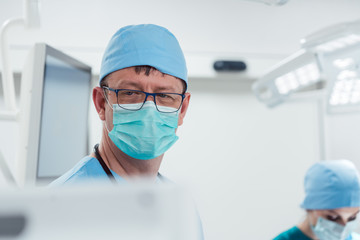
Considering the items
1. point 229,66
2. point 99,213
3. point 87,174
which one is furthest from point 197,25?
point 99,213

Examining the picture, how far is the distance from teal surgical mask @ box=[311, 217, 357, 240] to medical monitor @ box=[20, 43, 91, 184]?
1.12 metres

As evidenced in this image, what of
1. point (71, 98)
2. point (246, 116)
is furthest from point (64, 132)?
point (246, 116)

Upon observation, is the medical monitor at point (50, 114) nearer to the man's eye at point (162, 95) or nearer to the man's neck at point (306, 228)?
the man's eye at point (162, 95)

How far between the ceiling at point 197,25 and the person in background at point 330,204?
877 millimetres

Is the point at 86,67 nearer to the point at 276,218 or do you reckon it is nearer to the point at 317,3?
the point at 276,218

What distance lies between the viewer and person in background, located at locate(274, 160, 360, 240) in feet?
5.48

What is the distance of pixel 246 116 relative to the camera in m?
2.40

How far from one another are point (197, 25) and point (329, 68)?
1.31 metres

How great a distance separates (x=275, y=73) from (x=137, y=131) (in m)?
0.64

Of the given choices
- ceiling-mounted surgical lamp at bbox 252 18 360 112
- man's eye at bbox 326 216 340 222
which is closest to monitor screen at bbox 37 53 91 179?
ceiling-mounted surgical lamp at bbox 252 18 360 112

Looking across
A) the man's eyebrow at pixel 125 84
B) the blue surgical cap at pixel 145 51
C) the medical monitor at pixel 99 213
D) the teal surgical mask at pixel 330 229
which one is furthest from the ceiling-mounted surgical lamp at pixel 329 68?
the medical monitor at pixel 99 213

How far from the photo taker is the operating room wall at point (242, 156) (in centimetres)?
228

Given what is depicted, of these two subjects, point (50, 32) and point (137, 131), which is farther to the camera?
point (50, 32)

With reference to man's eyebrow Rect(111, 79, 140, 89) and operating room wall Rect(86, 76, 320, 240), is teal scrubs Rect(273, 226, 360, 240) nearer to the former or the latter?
operating room wall Rect(86, 76, 320, 240)
